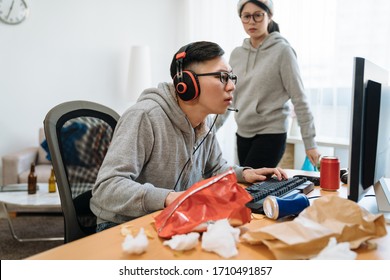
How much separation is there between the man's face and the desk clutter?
43 centimetres

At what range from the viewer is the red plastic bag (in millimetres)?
794

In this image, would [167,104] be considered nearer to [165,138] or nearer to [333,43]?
[165,138]

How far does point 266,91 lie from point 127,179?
1250 mm

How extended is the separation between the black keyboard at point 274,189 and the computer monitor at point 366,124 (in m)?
0.22

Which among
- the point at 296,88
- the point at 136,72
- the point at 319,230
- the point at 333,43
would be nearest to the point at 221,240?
the point at 319,230

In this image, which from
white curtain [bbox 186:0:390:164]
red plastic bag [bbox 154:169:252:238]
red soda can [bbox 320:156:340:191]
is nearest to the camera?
red plastic bag [bbox 154:169:252:238]

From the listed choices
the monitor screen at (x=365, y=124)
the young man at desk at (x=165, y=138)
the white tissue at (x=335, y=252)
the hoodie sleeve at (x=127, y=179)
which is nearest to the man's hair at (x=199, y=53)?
the young man at desk at (x=165, y=138)

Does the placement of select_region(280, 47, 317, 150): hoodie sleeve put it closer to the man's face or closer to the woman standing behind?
the woman standing behind

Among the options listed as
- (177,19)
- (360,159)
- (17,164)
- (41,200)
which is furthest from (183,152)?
(177,19)

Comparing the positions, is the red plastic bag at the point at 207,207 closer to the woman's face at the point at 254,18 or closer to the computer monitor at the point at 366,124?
the computer monitor at the point at 366,124

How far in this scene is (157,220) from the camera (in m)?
0.84

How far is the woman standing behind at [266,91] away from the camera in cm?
201

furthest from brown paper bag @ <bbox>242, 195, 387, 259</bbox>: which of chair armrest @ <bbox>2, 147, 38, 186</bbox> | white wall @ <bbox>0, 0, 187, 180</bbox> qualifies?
white wall @ <bbox>0, 0, 187, 180</bbox>
